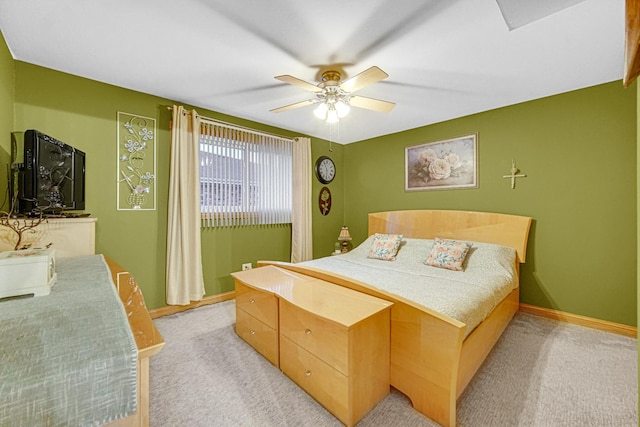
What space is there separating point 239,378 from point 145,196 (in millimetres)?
2063

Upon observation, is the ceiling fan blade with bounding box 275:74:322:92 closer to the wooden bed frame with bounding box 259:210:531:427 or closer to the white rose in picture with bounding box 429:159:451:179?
the wooden bed frame with bounding box 259:210:531:427

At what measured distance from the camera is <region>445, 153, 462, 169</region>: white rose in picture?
346 cm

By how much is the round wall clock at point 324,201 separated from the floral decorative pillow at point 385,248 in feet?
4.21

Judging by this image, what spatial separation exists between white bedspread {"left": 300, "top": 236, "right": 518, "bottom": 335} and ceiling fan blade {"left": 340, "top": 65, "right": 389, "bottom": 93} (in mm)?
1540

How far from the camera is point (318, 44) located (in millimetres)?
1909

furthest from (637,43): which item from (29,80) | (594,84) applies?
(29,80)

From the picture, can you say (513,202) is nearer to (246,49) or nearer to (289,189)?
(289,189)

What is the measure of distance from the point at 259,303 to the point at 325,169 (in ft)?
9.35

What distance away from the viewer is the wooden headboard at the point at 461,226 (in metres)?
2.90

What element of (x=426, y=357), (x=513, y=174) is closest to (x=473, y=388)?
(x=426, y=357)

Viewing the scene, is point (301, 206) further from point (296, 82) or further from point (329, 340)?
point (329, 340)

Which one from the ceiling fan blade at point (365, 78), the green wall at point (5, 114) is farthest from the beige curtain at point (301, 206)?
the green wall at point (5, 114)

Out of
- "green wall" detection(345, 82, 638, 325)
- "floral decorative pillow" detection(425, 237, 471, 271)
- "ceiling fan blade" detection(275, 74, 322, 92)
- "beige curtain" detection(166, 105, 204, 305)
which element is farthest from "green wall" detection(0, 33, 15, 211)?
"green wall" detection(345, 82, 638, 325)

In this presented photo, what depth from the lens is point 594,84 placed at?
8.32 ft
